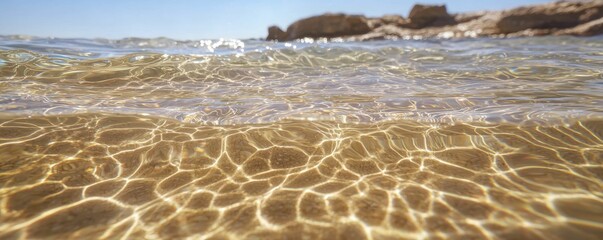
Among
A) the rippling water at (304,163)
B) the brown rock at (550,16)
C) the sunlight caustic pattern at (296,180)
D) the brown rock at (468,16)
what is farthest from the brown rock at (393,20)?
the sunlight caustic pattern at (296,180)

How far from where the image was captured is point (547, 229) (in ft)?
4.80

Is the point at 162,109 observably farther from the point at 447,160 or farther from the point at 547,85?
the point at 547,85

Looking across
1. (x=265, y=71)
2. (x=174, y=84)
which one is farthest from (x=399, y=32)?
(x=174, y=84)

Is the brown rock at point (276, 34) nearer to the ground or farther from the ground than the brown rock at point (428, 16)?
nearer to the ground

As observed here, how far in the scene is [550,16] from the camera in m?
13.1

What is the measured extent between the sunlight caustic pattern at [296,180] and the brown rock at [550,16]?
14.1 m

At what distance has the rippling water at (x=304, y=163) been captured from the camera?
156cm

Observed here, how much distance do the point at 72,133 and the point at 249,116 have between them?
152cm

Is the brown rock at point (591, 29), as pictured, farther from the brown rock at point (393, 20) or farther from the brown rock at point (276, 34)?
the brown rock at point (276, 34)

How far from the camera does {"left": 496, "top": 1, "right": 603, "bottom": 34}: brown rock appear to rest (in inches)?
492

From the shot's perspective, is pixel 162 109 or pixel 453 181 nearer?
pixel 453 181

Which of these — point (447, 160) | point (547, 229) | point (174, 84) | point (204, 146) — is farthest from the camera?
point (174, 84)

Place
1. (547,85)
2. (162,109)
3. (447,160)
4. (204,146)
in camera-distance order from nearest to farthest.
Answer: (447,160), (204,146), (162,109), (547,85)

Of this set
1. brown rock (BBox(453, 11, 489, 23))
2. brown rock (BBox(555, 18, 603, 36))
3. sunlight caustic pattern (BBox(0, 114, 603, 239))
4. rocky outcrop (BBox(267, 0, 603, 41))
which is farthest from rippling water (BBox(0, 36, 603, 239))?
brown rock (BBox(453, 11, 489, 23))
